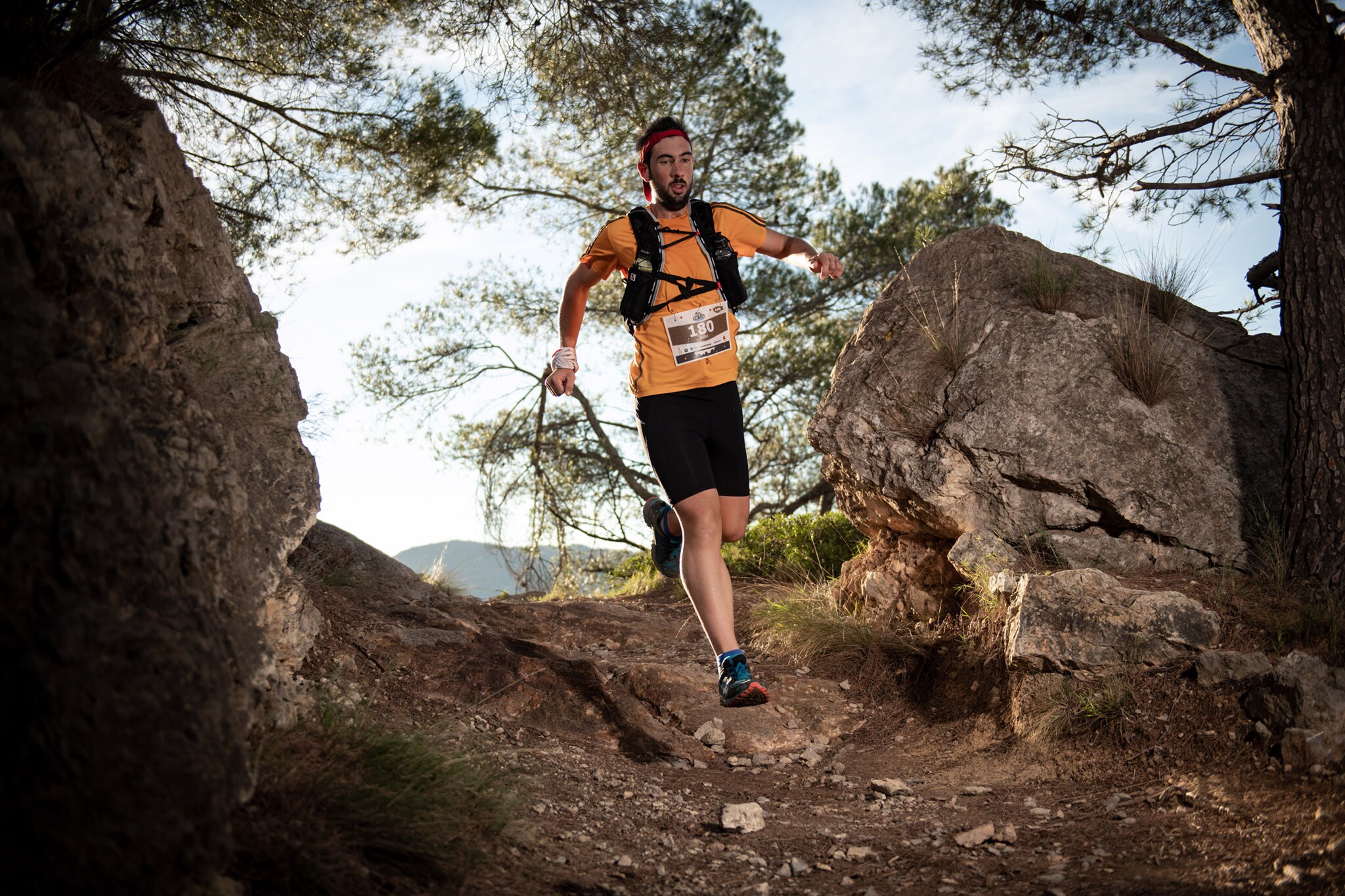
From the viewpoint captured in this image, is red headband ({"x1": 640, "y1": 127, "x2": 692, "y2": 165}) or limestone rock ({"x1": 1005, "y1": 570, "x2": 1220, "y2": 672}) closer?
limestone rock ({"x1": 1005, "y1": 570, "x2": 1220, "y2": 672})

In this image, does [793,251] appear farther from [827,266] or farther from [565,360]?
[565,360]

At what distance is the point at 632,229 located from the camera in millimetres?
4152

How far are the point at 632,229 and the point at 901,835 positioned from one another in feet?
9.05

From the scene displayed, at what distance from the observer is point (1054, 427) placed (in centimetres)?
492

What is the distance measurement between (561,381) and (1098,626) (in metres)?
2.62

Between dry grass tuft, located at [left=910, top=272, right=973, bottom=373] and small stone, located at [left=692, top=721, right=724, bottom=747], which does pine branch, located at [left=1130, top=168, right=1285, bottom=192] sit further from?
small stone, located at [left=692, top=721, right=724, bottom=747]

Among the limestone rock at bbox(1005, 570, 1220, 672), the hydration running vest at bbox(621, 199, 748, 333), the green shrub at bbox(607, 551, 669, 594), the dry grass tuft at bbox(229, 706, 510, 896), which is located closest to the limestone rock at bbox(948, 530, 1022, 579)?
the limestone rock at bbox(1005, 570, 1220, 672)

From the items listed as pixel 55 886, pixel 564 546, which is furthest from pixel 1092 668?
pixel 564 546

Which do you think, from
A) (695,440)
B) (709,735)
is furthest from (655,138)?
(709,735)

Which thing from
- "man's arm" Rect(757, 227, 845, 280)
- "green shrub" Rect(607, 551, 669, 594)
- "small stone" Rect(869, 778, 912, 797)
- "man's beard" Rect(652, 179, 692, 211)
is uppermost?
"man's beard" Rect(652, 179, 692, 211)

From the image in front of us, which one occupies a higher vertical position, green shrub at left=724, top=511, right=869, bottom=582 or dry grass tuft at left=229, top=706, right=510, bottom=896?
green shrub at left=724, top=511, right=869, bottom=582

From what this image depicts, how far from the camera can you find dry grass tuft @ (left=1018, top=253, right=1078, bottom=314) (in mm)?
5270

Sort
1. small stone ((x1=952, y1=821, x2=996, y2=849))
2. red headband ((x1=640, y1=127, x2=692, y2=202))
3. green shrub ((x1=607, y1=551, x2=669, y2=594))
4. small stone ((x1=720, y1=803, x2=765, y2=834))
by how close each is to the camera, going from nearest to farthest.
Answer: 1. small stone ((x1=952, y1=821, x2=996, y2=849))
2. small stone ((x1=720, y1=803, x2=765, y2=834))
3. red headband ((x1=640, y1=127, x2=692, y2=202))
4. green shrub ((x1=607, y1=551, x2=669, y2=594))

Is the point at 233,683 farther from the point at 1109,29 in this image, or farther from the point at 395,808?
the point at 1109,29
